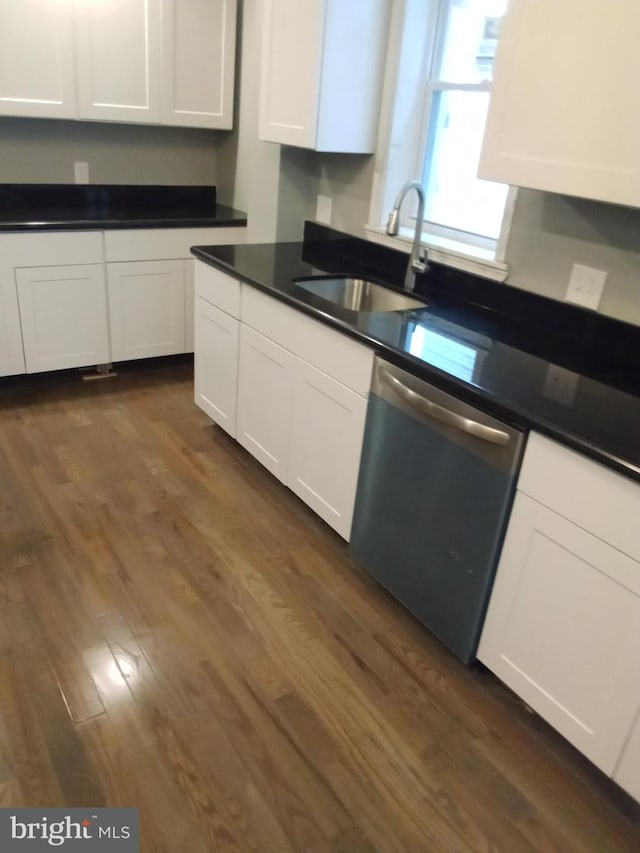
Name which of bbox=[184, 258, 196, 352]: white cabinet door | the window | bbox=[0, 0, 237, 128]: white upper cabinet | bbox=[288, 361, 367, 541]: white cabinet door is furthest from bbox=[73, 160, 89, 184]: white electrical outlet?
bbox=[288, 361, 367, 541]: white cabinet door

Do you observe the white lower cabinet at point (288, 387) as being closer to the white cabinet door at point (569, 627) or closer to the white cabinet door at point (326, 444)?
the white cabinet door at point (326, 444)

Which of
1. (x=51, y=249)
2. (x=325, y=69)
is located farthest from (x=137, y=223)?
(x=325, y=69)

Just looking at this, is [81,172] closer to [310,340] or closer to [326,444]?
[310,340]

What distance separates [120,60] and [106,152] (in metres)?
0.55

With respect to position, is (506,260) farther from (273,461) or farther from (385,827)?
(385,827)

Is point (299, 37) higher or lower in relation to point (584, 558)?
higher

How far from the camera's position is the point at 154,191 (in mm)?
3795

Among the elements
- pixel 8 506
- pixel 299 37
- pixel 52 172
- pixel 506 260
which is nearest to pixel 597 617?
pixel 506 260

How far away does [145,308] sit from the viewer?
3527mm

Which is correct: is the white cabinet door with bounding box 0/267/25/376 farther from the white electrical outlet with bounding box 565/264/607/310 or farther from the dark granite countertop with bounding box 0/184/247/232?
the white electrical outlet with bounding box 565/264/607/310

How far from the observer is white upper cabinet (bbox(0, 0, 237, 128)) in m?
2.97

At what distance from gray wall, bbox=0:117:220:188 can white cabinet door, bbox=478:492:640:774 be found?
10.1ft

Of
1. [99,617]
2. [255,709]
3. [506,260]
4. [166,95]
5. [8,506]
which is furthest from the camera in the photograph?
[166,95]

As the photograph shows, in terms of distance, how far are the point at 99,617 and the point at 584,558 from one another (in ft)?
4.61
